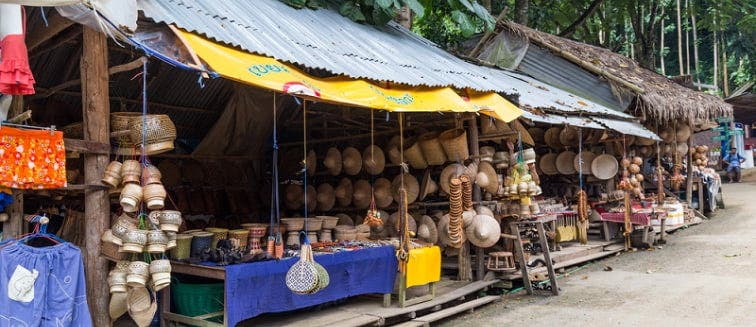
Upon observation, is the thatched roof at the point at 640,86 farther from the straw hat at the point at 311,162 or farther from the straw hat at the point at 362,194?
the straw hat at the point at 362,194

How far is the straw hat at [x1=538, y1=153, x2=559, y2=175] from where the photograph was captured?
1192 centimetres

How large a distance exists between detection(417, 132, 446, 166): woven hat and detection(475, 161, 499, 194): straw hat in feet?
1.72

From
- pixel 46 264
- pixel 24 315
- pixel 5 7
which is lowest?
pixel 24 315

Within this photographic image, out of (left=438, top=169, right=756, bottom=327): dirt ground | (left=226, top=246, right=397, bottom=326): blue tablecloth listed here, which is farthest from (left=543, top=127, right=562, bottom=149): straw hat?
(left=226, top=246, right=397, bottom=326): blue tablecloth

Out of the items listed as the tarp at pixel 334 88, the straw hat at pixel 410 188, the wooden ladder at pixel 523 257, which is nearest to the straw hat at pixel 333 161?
the straw hat at pixel 410 188

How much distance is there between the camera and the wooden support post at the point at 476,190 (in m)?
7.90

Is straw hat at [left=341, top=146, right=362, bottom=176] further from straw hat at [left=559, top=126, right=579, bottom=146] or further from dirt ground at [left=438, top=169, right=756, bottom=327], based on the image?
straw hat at [left=559, top=126, right=579, bottom=146]

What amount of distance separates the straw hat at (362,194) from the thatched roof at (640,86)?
6707 millimetres

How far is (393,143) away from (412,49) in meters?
1.42

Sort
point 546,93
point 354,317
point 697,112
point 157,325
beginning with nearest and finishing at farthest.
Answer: point 157,325 → point 354,317 → point 546,93 → point 697,112

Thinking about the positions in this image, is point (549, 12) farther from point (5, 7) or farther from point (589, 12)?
point (5, 7)

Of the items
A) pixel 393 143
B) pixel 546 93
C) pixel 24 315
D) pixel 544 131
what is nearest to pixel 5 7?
pixel 24 315

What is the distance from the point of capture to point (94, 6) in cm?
386

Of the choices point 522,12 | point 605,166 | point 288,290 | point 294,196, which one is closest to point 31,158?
point 288,290
